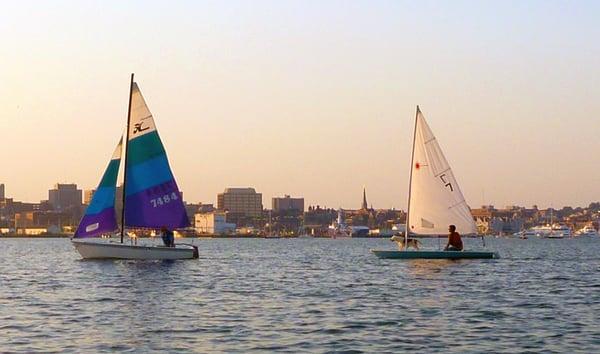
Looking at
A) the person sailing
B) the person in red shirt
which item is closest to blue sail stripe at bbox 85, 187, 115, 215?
the person sailing

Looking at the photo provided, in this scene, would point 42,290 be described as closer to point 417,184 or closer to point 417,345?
point 417,345

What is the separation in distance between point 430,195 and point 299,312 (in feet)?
111

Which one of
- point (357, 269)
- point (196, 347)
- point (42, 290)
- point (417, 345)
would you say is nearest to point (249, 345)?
point (196, 347)

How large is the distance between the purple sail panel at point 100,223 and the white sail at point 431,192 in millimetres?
17913

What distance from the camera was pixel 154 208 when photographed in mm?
69750

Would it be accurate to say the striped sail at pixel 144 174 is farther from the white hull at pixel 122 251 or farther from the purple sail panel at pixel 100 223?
the white hull at pixel 122 251

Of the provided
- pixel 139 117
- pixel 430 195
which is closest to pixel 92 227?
pixel 139 117

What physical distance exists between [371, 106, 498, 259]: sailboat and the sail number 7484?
524 inches

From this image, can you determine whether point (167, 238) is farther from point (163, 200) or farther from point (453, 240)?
point (453, 240)

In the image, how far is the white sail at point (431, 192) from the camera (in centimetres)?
6919

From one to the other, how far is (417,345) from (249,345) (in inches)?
164

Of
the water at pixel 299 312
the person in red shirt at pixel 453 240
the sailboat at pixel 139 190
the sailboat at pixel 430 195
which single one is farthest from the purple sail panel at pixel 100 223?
the person in red shirt at pixel 453 240

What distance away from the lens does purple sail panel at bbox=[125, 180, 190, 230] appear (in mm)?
69625

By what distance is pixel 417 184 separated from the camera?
229 ft
